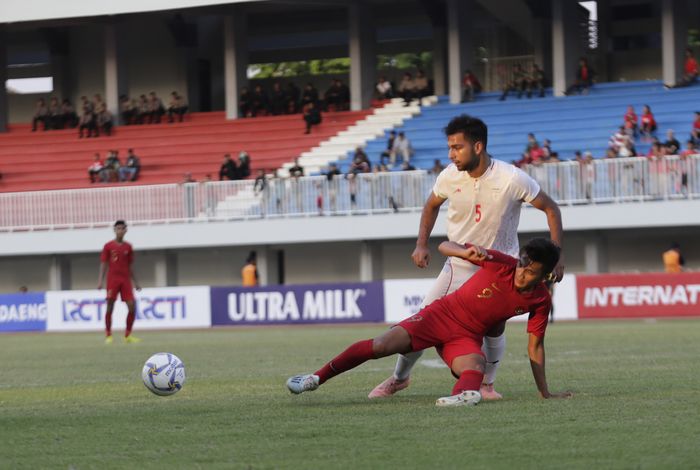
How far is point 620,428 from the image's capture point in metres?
8.37

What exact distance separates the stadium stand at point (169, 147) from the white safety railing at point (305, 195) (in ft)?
8.94

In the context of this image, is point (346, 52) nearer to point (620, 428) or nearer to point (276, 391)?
point (276, 391)

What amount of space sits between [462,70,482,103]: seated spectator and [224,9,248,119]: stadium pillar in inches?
316

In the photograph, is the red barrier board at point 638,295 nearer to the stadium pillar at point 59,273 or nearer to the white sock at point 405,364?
the stadium pillar at point 59,273

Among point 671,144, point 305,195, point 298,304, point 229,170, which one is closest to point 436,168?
point 305,195

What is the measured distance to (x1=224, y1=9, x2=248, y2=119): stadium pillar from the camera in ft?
156

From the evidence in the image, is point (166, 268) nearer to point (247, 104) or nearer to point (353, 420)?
point (247, 104)

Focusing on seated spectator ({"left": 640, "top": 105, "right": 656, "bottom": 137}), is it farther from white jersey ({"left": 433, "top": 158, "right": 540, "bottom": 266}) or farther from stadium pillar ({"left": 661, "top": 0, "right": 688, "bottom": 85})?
white jersey ({"left": 433, "top": 158, "right": 540, "bottom": 266})

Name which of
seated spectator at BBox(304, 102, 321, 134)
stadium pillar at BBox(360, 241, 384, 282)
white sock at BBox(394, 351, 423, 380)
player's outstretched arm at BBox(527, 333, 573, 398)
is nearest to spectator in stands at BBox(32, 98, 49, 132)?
seated spectator at BBox(304, 102, 321, 134)

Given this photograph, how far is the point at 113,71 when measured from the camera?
4944 centimetres

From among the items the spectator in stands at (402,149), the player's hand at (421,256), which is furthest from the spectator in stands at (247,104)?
the player's hand at (421,256)

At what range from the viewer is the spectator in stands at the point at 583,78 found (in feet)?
138

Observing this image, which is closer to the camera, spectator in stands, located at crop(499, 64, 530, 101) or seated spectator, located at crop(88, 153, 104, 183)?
seated spectator, located at crop(88, 153, 104, 183)

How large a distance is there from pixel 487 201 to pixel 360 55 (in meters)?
36.1
